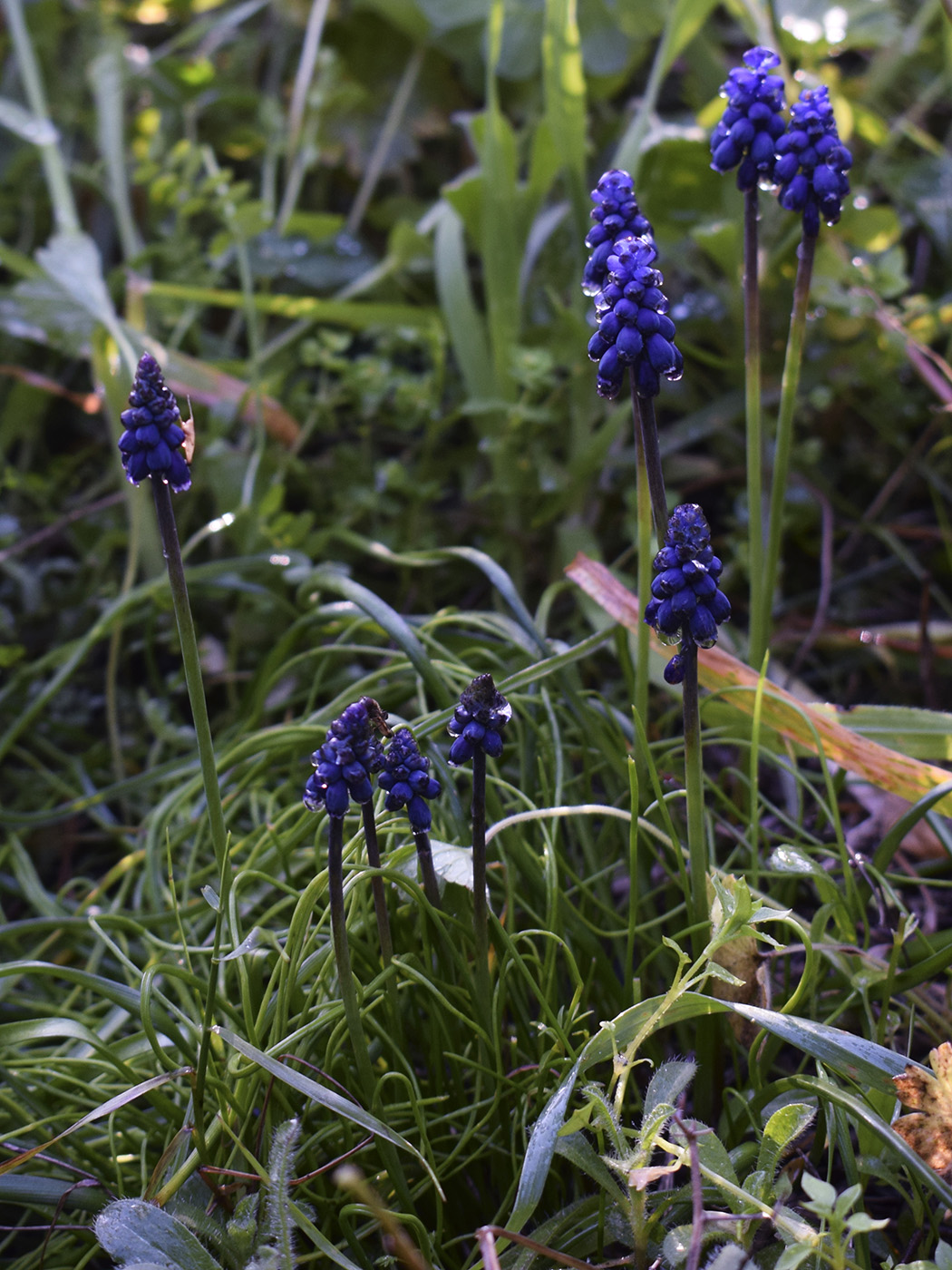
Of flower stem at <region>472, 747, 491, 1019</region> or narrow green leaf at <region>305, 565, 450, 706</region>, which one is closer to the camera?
flower stem at <region>472, 747, 491, 1019</region>

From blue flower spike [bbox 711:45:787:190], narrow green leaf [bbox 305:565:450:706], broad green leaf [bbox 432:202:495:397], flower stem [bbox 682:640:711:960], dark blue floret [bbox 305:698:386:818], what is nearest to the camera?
dark blue floret [bbox 305:698:386:818]

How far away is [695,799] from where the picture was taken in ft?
3.36

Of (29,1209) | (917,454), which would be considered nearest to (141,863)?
(29,1209)

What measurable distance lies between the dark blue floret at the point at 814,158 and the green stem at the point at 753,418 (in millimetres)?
45

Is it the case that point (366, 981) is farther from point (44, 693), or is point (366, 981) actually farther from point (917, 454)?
point (917, 454)

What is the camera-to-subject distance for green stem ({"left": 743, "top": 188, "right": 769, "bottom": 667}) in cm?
115

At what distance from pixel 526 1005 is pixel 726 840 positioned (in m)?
0.46

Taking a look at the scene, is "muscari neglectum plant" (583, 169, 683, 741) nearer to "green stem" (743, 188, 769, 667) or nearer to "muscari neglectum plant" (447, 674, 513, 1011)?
"green stem" (743, 188, 769, 667)

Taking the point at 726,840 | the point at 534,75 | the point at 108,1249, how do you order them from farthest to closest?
the point at 534,75
the point at 726,840
the point at 108,1249

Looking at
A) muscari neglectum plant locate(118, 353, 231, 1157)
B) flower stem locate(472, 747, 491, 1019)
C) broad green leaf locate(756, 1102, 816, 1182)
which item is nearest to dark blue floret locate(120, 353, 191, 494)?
muscari neglectum plant locate(118, 353, 231, 1157)

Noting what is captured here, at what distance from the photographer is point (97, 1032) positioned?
131cm

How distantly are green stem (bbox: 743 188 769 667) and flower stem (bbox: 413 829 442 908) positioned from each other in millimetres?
530

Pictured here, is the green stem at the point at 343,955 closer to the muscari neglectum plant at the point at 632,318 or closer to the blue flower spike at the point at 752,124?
the muscari neglectum plant at the point at 632,318

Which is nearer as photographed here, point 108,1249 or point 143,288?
point 108,1249
